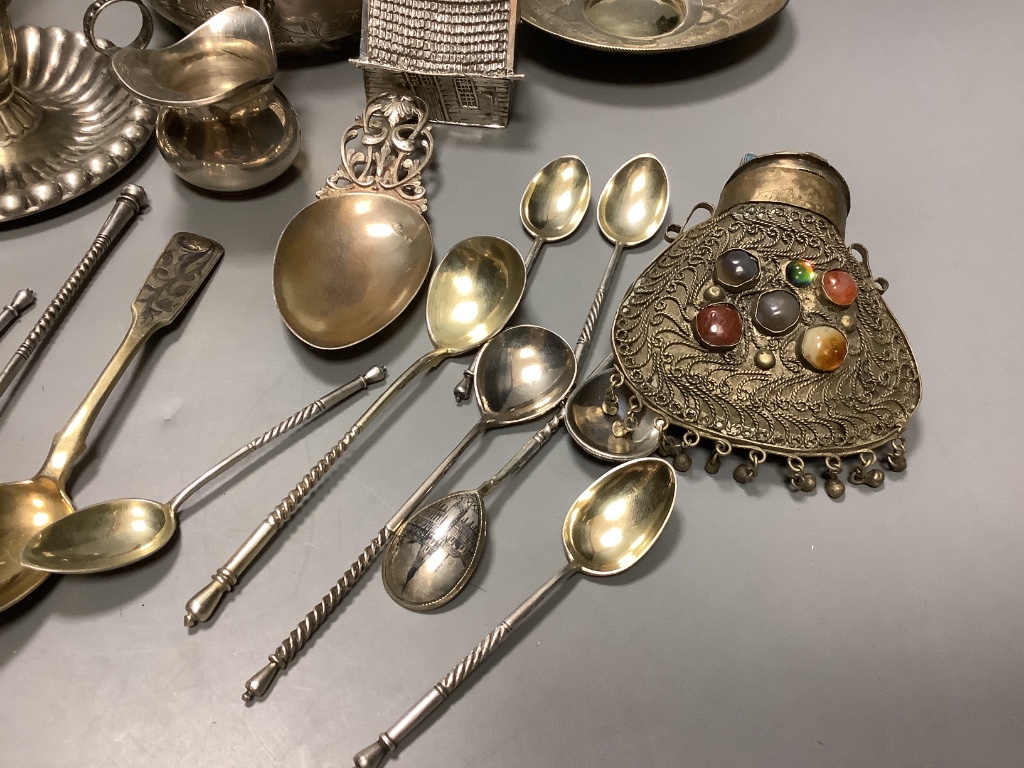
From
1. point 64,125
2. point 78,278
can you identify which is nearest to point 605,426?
point 78,278

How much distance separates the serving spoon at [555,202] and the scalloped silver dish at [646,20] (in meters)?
0.25

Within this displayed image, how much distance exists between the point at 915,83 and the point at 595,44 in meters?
0.69

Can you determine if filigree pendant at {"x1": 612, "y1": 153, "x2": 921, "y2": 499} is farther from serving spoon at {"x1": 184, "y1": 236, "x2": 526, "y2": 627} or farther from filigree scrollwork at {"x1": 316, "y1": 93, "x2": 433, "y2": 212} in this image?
filigree scrollwork at {"x1": 316, "y1": 93, "x2": 433, "y2": 212}

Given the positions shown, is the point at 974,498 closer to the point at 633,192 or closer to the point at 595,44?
the point at 633,192

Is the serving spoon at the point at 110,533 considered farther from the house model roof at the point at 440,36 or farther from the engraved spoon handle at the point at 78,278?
the house model roof at the point at 440,36

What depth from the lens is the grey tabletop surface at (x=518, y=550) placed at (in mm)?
748

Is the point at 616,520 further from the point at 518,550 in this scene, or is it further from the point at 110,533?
the point at 110,533

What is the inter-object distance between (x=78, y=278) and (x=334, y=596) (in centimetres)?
64

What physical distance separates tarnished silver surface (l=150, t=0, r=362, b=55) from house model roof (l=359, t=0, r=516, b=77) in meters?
0.11

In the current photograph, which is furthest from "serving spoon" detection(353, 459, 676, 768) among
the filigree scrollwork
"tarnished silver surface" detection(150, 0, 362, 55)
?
"tarnished silver surface" detection(150, 0, 362, 55)

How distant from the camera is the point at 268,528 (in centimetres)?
81

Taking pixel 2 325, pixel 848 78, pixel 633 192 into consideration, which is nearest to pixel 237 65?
pixel 2 325

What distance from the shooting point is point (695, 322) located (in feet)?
2.92

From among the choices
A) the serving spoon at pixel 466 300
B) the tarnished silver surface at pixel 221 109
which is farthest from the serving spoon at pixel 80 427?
the serving spoon at pixel 466 300
